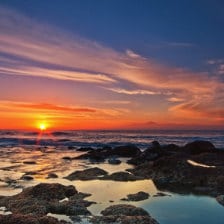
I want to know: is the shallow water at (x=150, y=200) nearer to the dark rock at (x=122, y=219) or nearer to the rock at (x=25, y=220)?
the dark rock at (x=122, y=219)

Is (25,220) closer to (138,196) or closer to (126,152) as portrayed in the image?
(138,196)

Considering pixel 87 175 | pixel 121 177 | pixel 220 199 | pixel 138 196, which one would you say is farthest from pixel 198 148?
pixel 138 196

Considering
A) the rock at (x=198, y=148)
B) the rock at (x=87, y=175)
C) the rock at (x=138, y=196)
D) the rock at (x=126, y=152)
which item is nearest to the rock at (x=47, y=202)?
the rock at (x=138, y=196)

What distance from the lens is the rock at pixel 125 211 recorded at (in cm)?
1784

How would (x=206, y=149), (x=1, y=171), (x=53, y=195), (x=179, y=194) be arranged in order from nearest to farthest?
(x=53, y=195) < (x=179, y=194) < (x=1, y=171) < (x=206, y=149)

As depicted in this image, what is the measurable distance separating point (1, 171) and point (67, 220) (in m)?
18.4

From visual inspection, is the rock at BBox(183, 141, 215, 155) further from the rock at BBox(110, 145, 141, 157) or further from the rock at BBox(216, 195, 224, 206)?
the rock at BBox(216, 195, 224, 206)

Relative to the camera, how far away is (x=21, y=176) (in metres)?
30.3

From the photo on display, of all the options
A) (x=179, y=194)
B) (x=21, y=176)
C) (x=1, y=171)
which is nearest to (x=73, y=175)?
(x=21, y=176)

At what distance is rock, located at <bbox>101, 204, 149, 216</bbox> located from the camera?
1784 cm

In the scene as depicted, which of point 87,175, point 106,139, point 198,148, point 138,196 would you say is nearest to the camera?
point 138,196

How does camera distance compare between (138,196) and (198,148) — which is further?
(198,148)

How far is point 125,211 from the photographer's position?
18031 mm

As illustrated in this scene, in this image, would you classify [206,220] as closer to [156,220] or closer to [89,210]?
[156,220]
